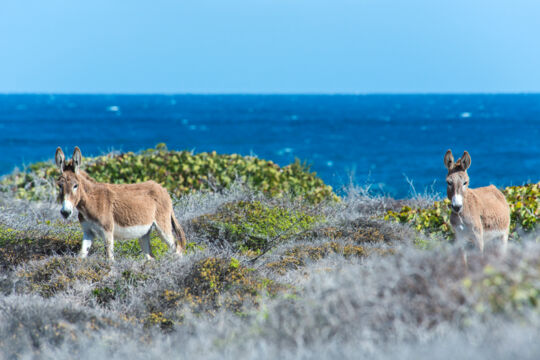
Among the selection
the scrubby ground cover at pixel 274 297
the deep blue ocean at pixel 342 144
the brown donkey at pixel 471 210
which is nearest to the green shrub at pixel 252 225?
the scrubby ground cover at pixel 274 297

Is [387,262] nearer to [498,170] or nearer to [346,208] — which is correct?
[346,208]

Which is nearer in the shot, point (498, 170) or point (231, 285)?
point (231, 285)

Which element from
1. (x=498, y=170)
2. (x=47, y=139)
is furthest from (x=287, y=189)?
(x=47, y=139)

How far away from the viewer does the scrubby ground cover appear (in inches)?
167

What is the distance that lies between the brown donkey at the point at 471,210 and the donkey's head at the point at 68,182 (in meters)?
3.72

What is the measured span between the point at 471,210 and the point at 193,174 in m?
7.11

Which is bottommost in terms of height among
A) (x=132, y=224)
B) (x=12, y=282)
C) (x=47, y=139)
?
(x=47, y=139)

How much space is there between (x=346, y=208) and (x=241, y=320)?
5464 millimetres

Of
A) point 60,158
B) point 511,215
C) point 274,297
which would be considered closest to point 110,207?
point 60,158

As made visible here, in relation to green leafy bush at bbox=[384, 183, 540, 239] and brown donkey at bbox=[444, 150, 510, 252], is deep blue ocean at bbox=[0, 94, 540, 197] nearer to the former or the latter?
green leafy bush at bbox=[384, 183, 540, 239]

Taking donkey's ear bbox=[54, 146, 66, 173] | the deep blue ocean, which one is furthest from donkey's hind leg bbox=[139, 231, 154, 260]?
the deep blue ocean

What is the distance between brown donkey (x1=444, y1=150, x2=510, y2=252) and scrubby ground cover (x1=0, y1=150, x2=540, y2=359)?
1.61 ft

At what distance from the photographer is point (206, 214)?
31.8 feet

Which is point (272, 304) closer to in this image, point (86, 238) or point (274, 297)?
point (274, 297)
